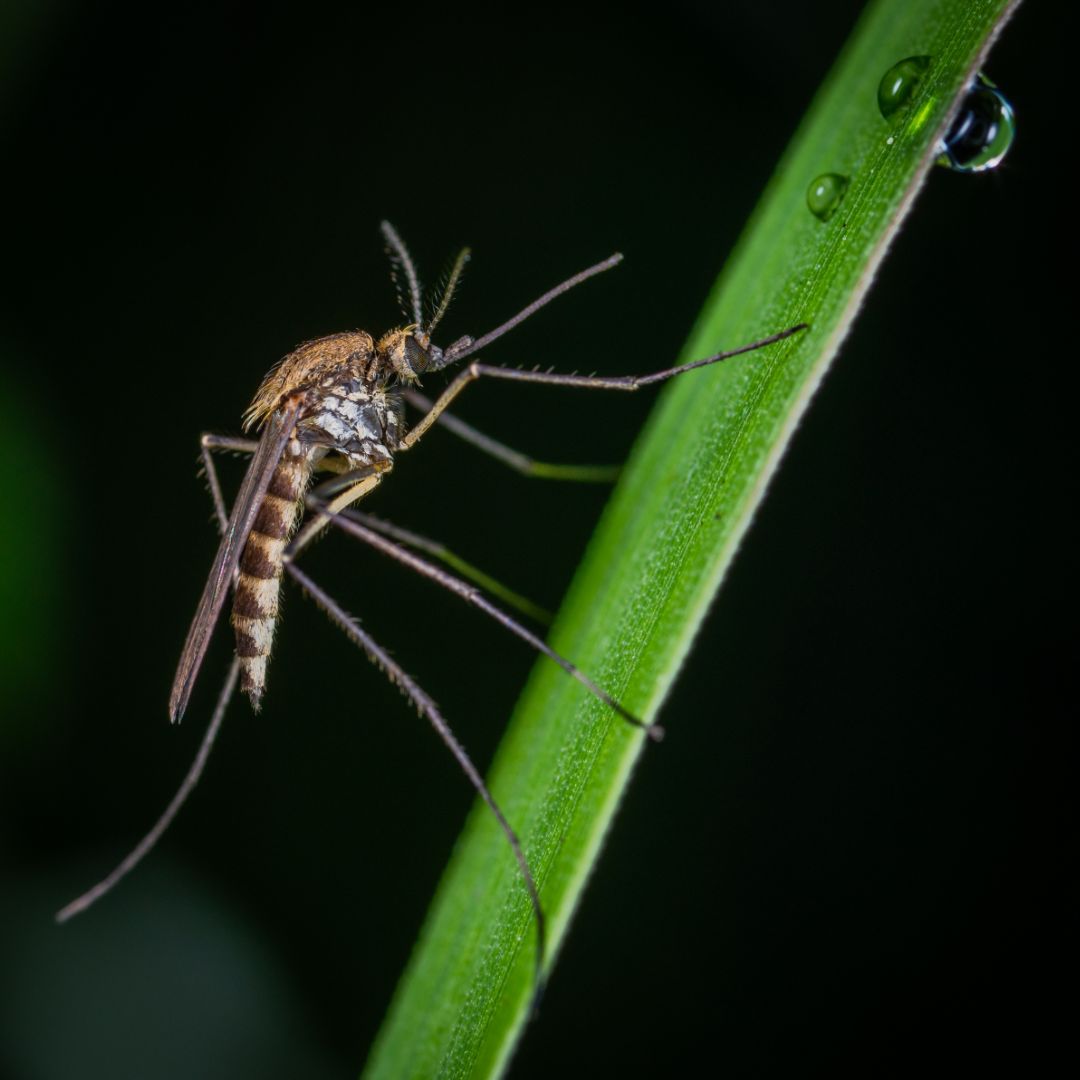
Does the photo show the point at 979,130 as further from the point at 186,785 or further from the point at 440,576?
the point at 186,785

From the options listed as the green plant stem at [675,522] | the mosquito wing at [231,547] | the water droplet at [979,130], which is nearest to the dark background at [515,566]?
the mosquito wing at [231,547]

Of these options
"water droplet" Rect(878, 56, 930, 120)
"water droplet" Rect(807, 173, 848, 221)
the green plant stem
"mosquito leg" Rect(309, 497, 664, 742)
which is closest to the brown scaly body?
"mosquito leg" Rect(309, 497, 664, 742)

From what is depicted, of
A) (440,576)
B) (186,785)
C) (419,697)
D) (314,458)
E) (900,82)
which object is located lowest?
(186,785)

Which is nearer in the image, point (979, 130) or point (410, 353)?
point (979, 130)

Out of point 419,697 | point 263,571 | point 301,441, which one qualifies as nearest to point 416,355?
point 301,441

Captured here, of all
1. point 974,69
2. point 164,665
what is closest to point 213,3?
point 164,665

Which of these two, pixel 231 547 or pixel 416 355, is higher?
pixel 416 355

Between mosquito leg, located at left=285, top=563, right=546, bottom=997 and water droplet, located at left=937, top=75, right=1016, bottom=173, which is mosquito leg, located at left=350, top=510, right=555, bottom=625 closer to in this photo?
mosquito leg, located at left=285, top=563, right=546, bottom=997

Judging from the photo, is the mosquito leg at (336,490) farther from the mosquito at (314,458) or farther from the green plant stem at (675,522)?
the green plant stem at (675,522)
